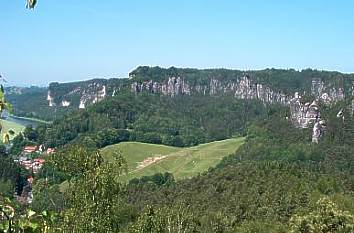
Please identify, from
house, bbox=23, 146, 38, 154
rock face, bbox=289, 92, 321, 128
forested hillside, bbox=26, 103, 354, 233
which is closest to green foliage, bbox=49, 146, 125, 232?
forested hillside, bbox=26, 103, 354, 233

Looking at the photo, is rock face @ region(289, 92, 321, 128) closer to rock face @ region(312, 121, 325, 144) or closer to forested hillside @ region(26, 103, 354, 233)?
rock face @ region(312, 121, 325, 144)

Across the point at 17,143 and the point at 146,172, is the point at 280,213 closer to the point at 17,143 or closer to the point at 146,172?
the point at 146,172

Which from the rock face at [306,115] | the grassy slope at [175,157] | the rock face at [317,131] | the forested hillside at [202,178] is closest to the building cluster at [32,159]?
the forested hillside at [202,178]

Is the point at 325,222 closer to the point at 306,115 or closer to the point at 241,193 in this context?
the point at 241,193

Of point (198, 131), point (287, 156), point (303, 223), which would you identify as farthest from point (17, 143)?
point (303, 223)

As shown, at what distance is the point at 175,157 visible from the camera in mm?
125188

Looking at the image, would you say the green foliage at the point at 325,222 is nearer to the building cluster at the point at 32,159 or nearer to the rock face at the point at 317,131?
the rock face at the point at 317,131

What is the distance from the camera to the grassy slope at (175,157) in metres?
114

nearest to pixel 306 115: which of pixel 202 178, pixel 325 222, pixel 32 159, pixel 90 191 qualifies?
pixel 202 178

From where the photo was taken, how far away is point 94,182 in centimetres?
2108

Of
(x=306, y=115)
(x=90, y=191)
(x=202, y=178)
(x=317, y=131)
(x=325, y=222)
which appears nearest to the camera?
(x=90, y=191)

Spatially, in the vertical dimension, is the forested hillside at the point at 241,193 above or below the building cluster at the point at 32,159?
above

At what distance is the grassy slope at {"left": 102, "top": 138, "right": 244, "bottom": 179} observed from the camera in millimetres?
114350

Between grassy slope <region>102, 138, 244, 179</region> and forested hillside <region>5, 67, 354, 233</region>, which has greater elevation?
forested hillside <region>5, 67, 354, 233</region>
